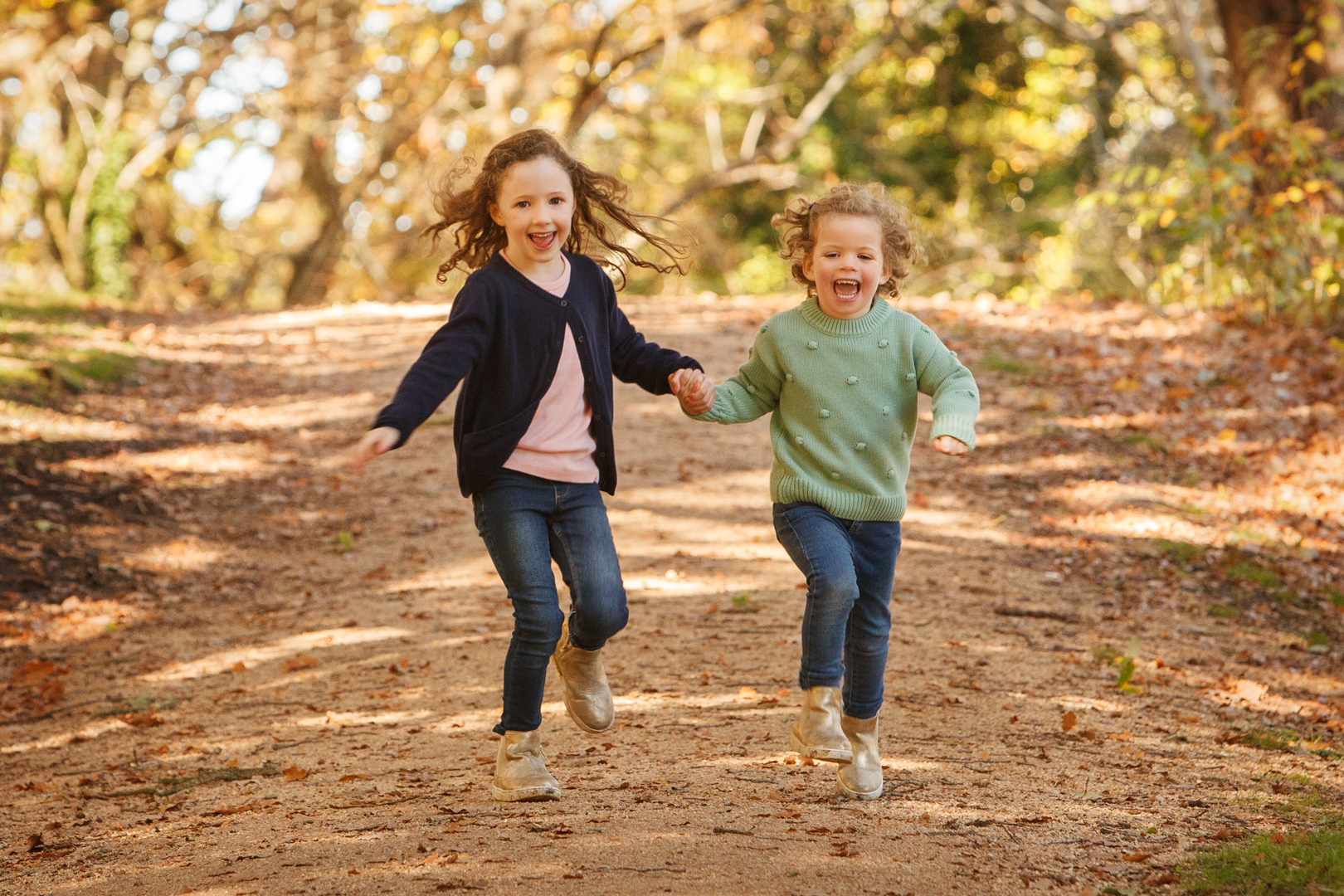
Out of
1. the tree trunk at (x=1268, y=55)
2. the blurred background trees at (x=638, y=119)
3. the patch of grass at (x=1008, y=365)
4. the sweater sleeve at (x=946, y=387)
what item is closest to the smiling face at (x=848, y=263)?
the sweater sleeve at (x=946, y=387)

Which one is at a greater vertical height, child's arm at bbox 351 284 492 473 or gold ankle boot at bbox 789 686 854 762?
child's arm at bbox 351 284 492 473

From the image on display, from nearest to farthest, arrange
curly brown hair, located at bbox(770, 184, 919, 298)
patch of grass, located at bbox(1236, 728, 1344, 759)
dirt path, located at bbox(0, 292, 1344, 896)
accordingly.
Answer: dirt path, located at bbox(0, 292, 1344, 896) < curly brown hair, located at bbox(770, 184, 919, 298) < patch of grass, located at bbox(1236, 728, 1344, 759)

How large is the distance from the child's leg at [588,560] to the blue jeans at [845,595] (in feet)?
1.76

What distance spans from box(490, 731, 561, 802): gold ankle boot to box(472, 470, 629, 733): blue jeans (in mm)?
41

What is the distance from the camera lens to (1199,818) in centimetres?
370

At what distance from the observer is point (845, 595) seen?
360cm

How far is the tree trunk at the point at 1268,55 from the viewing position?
1221 centimetres

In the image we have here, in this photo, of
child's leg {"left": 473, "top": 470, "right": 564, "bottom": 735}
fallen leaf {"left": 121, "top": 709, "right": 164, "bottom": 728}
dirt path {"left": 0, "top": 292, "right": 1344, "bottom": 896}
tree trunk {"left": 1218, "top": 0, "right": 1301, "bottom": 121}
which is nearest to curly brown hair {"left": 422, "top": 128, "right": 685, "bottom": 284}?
child's leg {"left": 473, "top": 470, "right": 564, "bottom": 735}

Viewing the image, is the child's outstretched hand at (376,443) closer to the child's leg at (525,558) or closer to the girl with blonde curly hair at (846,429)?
the child's leg at (525,558)

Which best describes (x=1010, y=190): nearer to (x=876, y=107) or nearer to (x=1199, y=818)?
(x=876, y=107)

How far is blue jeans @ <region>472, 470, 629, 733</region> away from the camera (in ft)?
11.7

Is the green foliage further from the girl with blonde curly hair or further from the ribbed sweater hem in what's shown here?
the ribbed sweater hem

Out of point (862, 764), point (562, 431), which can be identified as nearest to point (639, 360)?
point (562, 431)

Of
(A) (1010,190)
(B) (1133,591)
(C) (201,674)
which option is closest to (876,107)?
(A) (1010,190)
